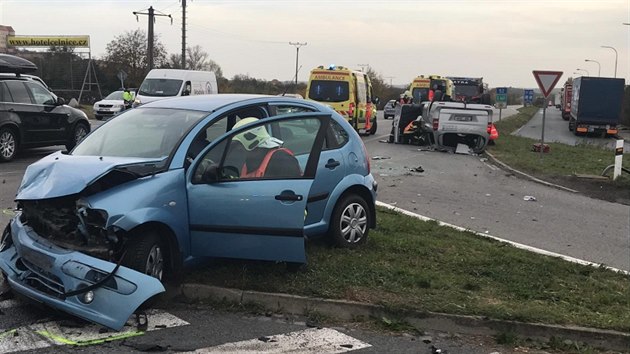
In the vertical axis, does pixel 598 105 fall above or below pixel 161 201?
above

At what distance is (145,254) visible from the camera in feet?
15.3

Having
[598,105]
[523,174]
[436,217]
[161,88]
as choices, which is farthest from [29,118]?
[598,105]

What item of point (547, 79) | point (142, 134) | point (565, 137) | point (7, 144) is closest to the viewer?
point (142, 134)

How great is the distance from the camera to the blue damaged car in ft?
14.5

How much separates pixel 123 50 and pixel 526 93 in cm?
3577

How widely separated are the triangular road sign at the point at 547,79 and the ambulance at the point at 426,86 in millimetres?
13004

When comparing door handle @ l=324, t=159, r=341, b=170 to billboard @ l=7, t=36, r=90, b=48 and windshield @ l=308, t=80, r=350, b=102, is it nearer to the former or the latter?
windshield @ l=308, t=80, r=350, b=102

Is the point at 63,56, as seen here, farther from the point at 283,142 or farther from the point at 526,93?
the point at 283,142

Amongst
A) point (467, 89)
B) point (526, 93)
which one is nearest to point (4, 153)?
point (467, 89)

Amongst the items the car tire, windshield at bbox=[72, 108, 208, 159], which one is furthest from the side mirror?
the car tire

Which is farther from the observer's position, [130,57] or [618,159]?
[130,57]

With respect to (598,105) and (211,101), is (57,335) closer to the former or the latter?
(211,101)

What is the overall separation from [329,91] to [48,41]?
48559 millimetres

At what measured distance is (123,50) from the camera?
185 ft
